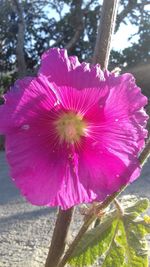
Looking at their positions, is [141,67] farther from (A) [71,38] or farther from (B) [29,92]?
(B) [29,92]

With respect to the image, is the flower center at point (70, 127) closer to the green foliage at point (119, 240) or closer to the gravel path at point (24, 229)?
the green foliage at point (119, 240)

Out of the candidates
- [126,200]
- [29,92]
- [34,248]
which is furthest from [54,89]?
[34,248]

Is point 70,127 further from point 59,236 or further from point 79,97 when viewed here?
point 59,236

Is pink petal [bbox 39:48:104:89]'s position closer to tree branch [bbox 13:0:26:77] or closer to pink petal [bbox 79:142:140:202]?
pink petal [bbox 79:142:140:202]

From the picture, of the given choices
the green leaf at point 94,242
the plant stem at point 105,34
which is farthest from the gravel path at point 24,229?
the plant stem at point 105,34

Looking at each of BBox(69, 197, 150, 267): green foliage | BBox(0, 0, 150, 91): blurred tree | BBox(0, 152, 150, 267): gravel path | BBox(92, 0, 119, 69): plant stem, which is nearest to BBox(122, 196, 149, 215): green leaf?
BBox(69, 197, 150, 267): green foliage
